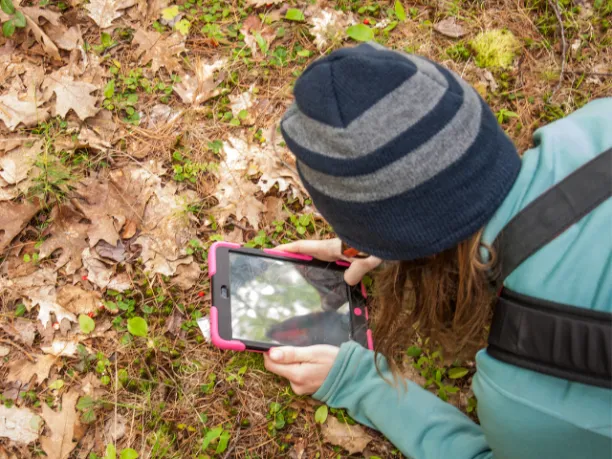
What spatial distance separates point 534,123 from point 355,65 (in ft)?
7.08

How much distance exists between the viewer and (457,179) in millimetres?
1406

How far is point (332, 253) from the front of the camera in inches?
108

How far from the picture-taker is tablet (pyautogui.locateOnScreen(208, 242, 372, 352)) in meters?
2.59

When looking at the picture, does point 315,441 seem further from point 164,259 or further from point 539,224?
point 539,224

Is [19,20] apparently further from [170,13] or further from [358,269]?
[358,269]

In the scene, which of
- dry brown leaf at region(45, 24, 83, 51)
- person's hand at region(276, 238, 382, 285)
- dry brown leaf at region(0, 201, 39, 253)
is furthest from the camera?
dry brown leaf at region(45, 24, 83, 51)

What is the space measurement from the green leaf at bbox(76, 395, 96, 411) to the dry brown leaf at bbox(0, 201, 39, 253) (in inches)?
34.7

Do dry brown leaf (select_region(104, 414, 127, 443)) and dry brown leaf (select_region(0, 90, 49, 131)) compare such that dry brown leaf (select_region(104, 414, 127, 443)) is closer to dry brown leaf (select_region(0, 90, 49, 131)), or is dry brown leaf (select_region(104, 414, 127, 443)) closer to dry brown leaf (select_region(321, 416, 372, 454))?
dry brown leaf (select_region(321, 416, 372, 454))

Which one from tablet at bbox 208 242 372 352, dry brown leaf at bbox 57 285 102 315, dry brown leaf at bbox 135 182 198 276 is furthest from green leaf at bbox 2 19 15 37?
tablet at bbox 208 242 372 352

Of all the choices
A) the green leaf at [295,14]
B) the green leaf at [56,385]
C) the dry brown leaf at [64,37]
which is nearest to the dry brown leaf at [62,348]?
the green leaf at [56,385]

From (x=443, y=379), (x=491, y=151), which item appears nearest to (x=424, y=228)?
(x=491, y=151)

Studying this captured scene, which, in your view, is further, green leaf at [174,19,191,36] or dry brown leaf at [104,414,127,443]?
green leaf at [174,19,191,36]

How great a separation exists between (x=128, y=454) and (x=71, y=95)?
1.96 meters

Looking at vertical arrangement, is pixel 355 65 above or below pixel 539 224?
above
